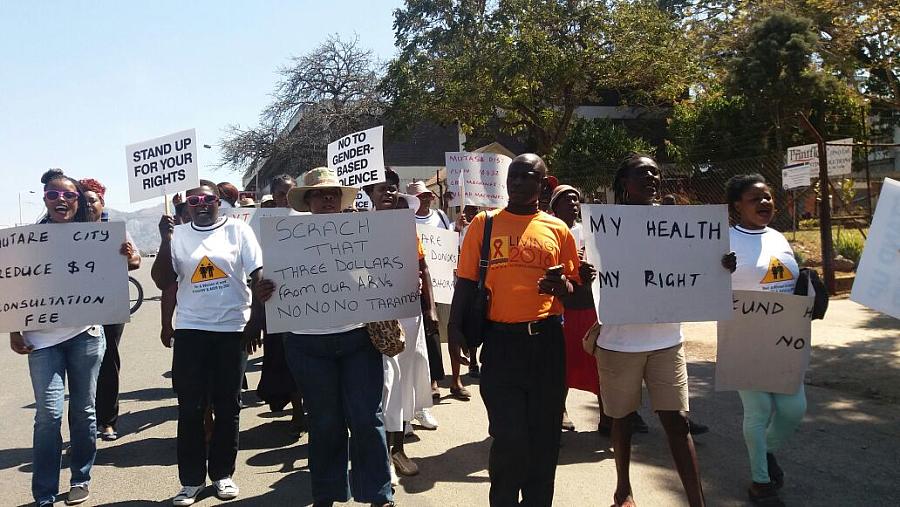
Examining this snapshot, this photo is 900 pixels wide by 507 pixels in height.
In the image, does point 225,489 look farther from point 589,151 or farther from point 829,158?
point 589,151

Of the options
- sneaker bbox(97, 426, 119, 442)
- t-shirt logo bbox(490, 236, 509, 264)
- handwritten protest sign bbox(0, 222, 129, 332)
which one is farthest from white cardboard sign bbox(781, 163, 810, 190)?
handwritten protest sign bbox(0, 222, 129, 332)

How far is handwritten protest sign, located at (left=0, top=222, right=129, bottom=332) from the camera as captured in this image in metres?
4.18

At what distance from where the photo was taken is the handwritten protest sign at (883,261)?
3303 millimetres

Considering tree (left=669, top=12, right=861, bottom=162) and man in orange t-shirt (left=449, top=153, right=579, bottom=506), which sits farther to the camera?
tree (left=669, top=12, right=861, bottom=162)

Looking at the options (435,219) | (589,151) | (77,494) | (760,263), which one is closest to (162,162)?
(435,219)

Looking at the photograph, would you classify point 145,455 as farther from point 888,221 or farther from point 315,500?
point 888,221

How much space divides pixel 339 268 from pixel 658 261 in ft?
5.59

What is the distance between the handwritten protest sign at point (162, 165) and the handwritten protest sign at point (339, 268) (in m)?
2.55

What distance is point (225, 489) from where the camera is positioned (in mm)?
4363

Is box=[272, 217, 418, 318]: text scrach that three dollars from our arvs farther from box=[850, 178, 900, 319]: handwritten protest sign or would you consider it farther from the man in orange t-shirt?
box=[850, 178, 900, 319]: handwritten protest sign

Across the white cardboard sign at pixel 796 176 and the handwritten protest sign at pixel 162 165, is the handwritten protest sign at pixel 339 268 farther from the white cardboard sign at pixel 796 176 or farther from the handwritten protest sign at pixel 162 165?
the white cardboard sign at pixel 796 176

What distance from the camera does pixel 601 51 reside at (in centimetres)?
2248

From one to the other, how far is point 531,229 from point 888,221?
169cm

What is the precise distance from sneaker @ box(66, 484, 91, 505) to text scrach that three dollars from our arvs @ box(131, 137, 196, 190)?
2.64 metres
